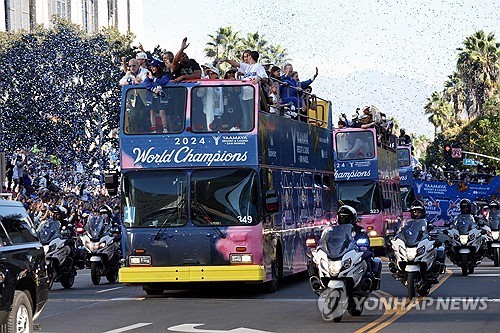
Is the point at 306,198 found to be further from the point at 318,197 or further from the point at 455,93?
the point at 455,93

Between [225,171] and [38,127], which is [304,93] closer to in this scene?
[225,171]

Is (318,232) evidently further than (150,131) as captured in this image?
Yes

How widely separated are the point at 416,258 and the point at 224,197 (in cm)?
377

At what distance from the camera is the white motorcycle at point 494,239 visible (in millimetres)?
32031

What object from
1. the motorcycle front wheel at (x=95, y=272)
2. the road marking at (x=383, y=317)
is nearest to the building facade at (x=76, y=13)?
the motorcycle front wheel at (x=95, y=272)

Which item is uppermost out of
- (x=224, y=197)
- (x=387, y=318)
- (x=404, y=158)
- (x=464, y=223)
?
(x=404, y=158)

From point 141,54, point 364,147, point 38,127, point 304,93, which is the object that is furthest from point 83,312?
point 38,127

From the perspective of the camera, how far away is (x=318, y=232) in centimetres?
2848

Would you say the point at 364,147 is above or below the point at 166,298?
above

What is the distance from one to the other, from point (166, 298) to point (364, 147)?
17.3 m

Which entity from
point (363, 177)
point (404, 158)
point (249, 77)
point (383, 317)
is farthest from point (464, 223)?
point (404, 158)

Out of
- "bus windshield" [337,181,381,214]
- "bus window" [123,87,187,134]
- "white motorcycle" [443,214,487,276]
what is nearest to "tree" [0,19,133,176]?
"bus windshield" [337,181,381,214]

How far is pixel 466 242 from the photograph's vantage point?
27.9 m

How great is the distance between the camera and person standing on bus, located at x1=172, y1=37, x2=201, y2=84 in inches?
872
